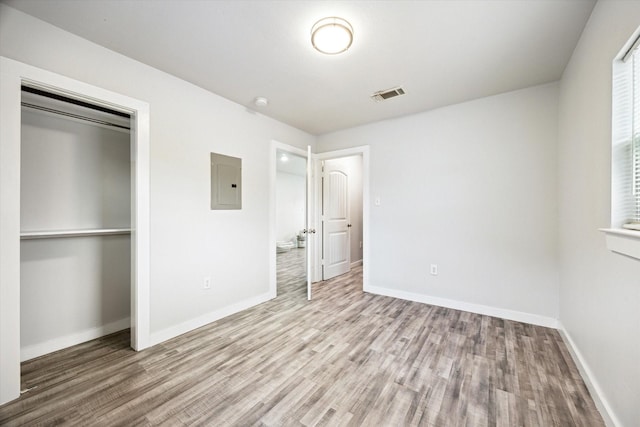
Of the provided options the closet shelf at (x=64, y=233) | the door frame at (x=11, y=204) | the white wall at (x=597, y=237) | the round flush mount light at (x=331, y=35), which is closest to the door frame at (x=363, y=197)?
the round flush mount light at (x=331, y=35)

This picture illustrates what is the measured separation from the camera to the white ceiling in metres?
1.58

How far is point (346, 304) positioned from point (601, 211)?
8.17ft

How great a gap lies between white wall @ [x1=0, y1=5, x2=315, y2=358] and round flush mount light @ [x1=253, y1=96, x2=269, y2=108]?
23cm

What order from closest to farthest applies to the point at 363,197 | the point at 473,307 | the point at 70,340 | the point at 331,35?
the point at 331,35
the point at 70,340
the point at 473,307
the point at 363,197

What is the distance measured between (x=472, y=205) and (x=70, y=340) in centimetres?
429

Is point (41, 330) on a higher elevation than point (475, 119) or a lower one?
lower

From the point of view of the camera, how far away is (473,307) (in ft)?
9.64

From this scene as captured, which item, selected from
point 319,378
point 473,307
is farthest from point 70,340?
point 473,307

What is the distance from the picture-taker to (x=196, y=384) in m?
1.72

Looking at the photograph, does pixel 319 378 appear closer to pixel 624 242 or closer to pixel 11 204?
pixel 624 242

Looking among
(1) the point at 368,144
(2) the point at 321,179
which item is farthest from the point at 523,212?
(2) the point at 321,179

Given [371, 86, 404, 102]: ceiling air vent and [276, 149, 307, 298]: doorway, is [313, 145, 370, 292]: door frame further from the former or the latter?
[276, 149, 307, 298]: doorway

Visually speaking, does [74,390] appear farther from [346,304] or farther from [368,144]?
[368,144]

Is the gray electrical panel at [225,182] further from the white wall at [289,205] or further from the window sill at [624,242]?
the white wall at [289,205]
